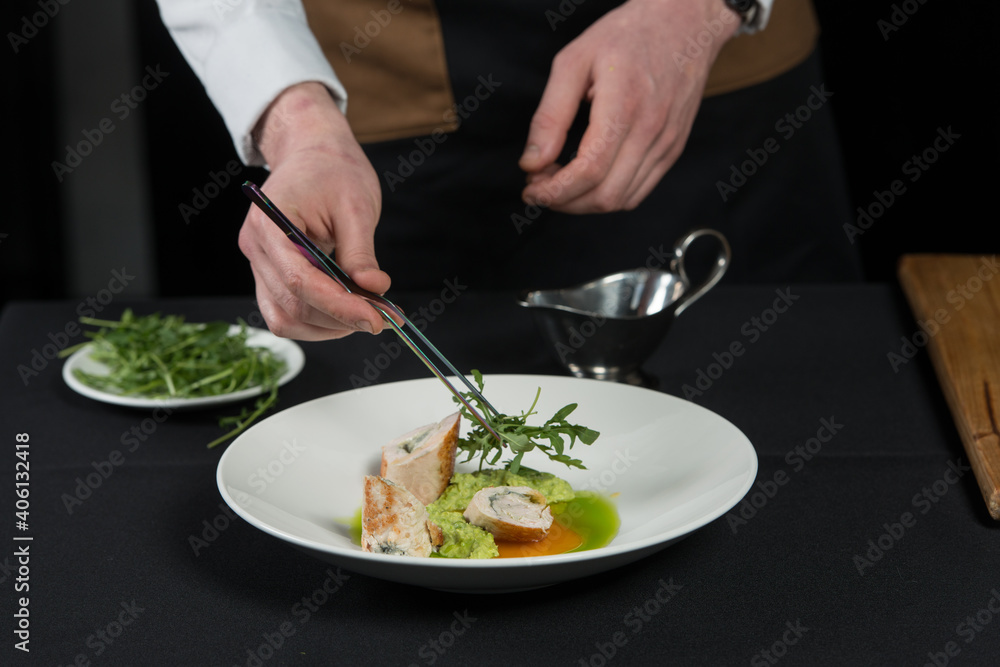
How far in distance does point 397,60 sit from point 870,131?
2.22 metres

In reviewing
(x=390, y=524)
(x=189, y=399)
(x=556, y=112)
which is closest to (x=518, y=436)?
(x=390, y=524)

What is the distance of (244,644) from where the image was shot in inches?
30.7

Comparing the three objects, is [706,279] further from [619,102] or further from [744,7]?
[744,7]

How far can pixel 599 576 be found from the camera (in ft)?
2.84

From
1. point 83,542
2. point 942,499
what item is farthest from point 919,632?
point 83,542

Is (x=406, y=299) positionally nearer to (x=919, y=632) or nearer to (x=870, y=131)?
(x=919, y=632)

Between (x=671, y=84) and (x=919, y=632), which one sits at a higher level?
(x=671, y=84)

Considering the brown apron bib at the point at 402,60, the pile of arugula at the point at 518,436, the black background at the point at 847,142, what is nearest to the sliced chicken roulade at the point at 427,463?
the pile of arugula at the point at 518,436

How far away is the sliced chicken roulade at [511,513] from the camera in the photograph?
883mm

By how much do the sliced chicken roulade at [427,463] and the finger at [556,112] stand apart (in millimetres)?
600

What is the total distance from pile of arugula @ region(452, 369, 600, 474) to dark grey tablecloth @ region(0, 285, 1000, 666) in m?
0.15

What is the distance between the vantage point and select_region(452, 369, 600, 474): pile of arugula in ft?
3.16

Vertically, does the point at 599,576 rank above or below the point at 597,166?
below

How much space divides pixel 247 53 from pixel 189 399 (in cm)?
57
